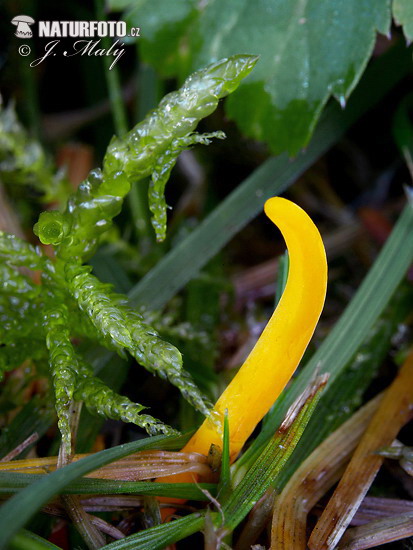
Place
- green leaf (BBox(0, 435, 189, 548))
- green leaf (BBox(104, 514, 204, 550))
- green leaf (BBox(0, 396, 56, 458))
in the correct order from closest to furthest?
green leaf (BBox(0, 435, 189, 548)), green leaf (BBox(104, 514, 204, 550)), green leaf (BBox(0, 396, 56, 458))

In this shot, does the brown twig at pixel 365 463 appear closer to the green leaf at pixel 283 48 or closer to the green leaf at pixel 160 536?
the green leaf at pixel 160 536

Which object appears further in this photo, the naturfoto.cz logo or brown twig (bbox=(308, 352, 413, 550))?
the naturfoto.cz logo

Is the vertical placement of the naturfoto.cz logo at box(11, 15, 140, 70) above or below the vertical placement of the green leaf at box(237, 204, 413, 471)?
above

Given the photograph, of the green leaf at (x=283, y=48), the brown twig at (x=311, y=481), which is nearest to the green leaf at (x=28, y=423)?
the brown twig at (x=311, y=481)

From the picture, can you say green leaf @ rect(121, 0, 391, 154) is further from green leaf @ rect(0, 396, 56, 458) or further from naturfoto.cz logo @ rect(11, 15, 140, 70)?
green leaf @ rect(0, 396, 56, 458)

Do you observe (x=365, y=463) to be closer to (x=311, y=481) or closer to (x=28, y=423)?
(x=311, y=481)

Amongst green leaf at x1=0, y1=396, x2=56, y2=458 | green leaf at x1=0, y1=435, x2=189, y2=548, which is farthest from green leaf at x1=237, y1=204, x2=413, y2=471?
green leaf at x1=0, y1=396, x2=56, y2=458

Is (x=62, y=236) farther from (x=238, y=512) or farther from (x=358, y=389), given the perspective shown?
(x=358, y=389)

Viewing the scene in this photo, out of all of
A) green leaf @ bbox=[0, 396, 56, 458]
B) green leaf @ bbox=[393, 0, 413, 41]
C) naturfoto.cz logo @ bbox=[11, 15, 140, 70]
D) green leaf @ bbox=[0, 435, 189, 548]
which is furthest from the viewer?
naturfoto.cz logo @ bbox=[11, 15, 140, 70]
